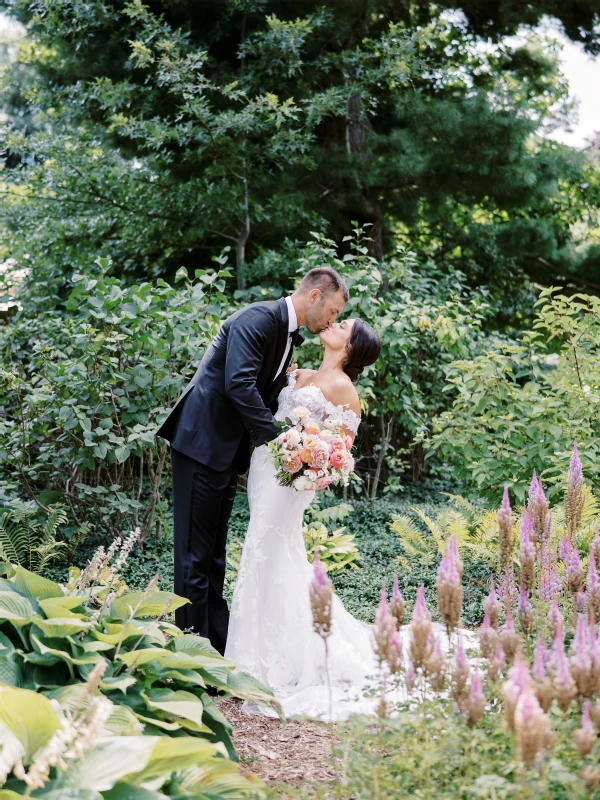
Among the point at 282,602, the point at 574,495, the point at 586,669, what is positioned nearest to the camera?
the point at 586,669

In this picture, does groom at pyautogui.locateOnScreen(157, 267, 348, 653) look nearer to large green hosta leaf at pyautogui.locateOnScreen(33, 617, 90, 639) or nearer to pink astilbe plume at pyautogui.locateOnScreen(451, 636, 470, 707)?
large green hosta leaf at pyautogui.locateOnScreen(33, 617, 90, 639)

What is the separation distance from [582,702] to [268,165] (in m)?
7.78

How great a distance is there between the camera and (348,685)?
4078mm

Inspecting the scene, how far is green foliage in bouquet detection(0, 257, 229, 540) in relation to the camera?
18.9 feet

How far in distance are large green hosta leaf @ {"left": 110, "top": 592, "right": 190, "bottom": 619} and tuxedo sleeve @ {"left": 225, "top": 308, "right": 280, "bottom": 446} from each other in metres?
0.95

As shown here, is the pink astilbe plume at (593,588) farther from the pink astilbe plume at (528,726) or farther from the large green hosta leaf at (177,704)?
the large green hosta leaf at (177,704)

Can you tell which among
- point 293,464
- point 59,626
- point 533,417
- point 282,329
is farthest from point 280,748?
point 533,417

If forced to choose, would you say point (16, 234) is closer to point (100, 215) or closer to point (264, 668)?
point (100, 215)

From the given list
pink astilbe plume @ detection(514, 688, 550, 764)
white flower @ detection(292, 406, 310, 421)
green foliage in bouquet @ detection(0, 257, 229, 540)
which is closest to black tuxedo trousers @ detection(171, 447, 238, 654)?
white flower @ detection(292, 406, 310, 421)

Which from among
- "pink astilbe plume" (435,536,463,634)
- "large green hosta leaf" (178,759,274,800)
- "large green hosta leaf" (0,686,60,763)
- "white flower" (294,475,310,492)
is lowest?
"large green hosta leaf" (178,759,274,800)

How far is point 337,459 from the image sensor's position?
4.02 m

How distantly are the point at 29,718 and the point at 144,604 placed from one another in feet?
4.01

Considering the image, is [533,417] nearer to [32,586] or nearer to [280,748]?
[280,748]

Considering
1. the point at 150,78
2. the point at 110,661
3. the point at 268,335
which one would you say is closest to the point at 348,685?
the point at 110,661
